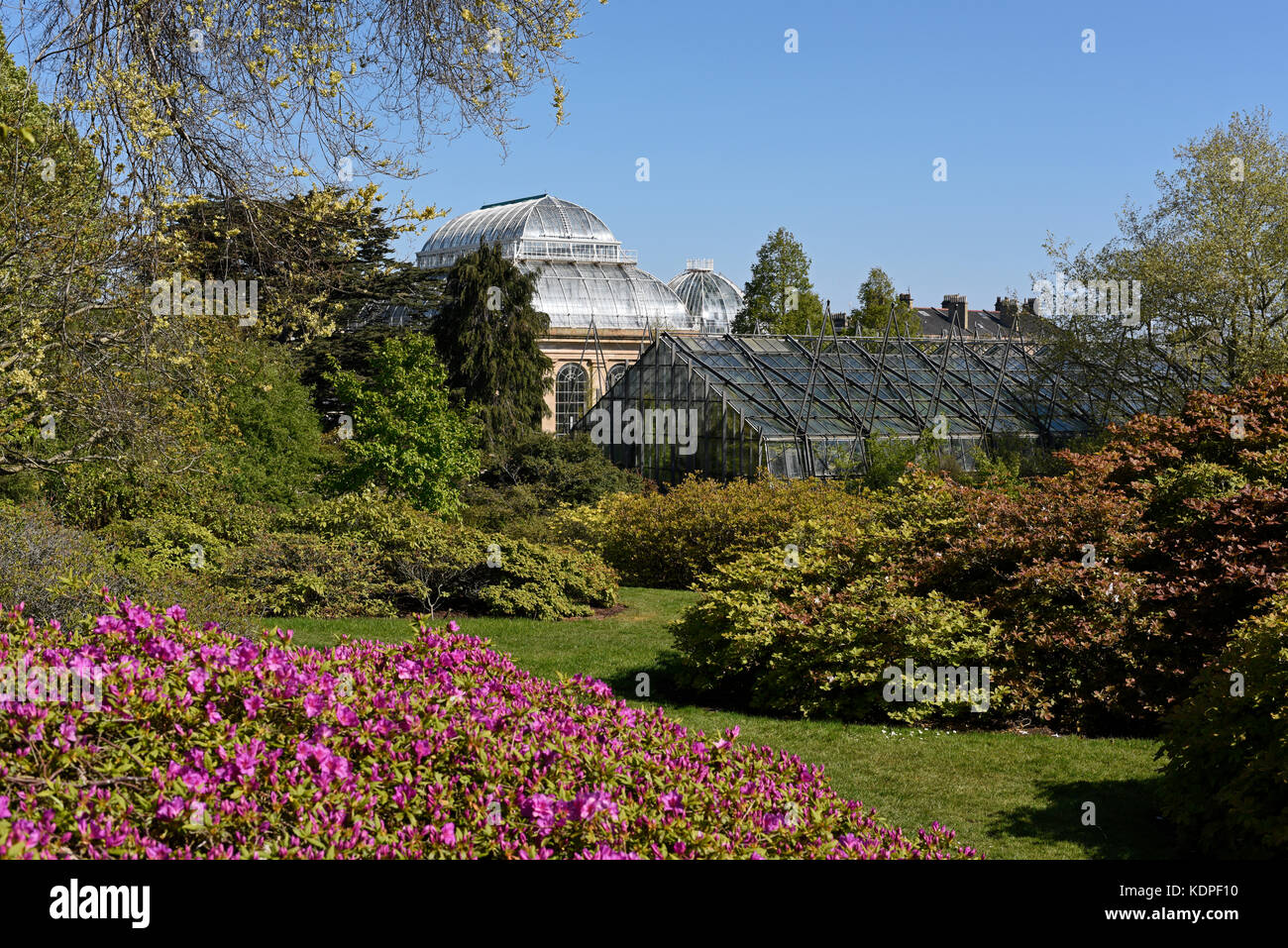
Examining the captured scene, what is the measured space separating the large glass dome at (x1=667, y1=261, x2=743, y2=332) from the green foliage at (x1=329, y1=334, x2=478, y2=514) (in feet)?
124

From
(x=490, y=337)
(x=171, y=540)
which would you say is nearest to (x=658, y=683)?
(x=171, y=540)

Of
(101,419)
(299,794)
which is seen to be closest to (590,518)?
(101,419)

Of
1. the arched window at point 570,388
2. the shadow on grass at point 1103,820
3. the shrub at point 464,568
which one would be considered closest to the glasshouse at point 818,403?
the shrub at point 464,568

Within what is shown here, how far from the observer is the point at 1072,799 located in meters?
7.21

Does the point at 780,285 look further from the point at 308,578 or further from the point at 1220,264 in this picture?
the point at 308,578

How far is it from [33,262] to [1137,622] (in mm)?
9083

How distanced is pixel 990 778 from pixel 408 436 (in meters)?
16.0

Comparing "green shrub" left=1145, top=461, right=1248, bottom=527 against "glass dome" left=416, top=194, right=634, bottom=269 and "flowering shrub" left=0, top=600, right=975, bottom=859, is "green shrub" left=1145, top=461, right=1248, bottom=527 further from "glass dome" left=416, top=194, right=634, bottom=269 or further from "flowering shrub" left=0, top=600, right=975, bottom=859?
"glass dome" left=416, top=194, right=634, bottom=269

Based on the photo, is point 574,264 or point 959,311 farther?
point 959,311

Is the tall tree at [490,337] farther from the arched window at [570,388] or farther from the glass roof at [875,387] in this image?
the arched window at [570,388]

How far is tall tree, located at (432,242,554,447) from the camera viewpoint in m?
31.9

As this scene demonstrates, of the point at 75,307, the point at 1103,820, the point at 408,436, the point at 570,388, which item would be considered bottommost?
the point at 1103,820

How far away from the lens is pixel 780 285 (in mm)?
44031
